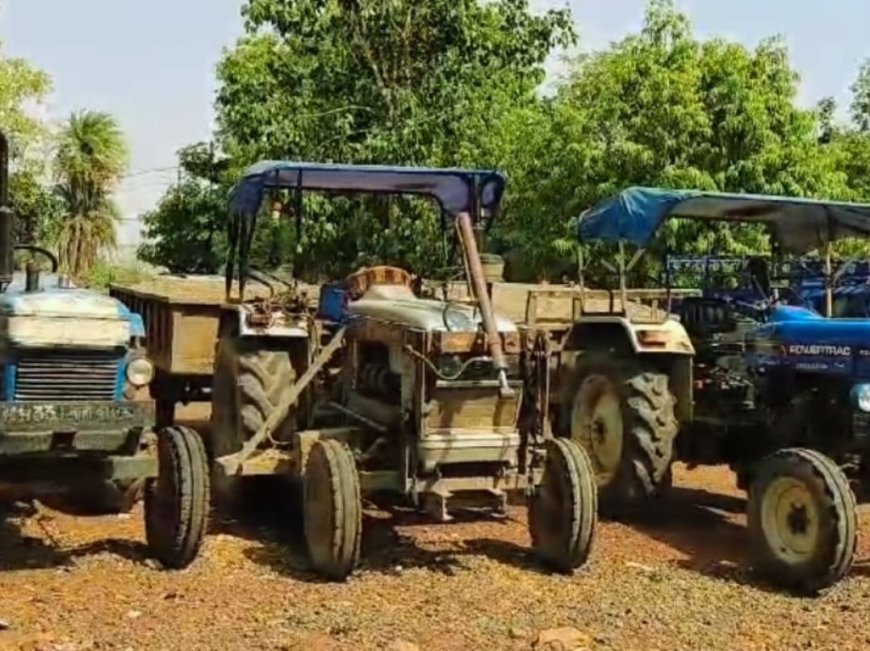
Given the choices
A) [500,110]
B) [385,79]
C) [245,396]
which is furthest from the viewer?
[500,110]

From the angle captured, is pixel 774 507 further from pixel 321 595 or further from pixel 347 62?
pixel 347 62

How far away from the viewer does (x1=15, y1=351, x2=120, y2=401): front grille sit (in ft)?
21.9

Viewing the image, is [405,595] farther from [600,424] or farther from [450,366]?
[600,424]

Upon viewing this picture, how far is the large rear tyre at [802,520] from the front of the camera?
6582mm

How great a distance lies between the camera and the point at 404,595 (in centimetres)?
648

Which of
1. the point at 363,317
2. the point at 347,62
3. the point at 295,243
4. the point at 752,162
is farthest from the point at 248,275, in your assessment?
the point at 752,162

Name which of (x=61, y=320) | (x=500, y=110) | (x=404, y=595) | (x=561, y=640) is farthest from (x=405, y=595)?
(x=500, y=110)

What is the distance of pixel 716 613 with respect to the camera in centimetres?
628

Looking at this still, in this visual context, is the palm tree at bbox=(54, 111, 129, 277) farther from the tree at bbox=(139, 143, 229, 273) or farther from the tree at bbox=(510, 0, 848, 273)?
the tree at bbox=(510, 0, 848, 273)

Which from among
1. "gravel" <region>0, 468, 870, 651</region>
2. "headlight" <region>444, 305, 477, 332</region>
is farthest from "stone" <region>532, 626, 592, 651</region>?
"headlight" <region>444, 305, 477, 332</region>

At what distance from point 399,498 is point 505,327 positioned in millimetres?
1405

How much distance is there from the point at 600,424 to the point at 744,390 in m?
1.00

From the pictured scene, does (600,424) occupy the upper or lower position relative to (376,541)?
upper

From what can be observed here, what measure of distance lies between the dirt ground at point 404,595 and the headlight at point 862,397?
91 centimetres
